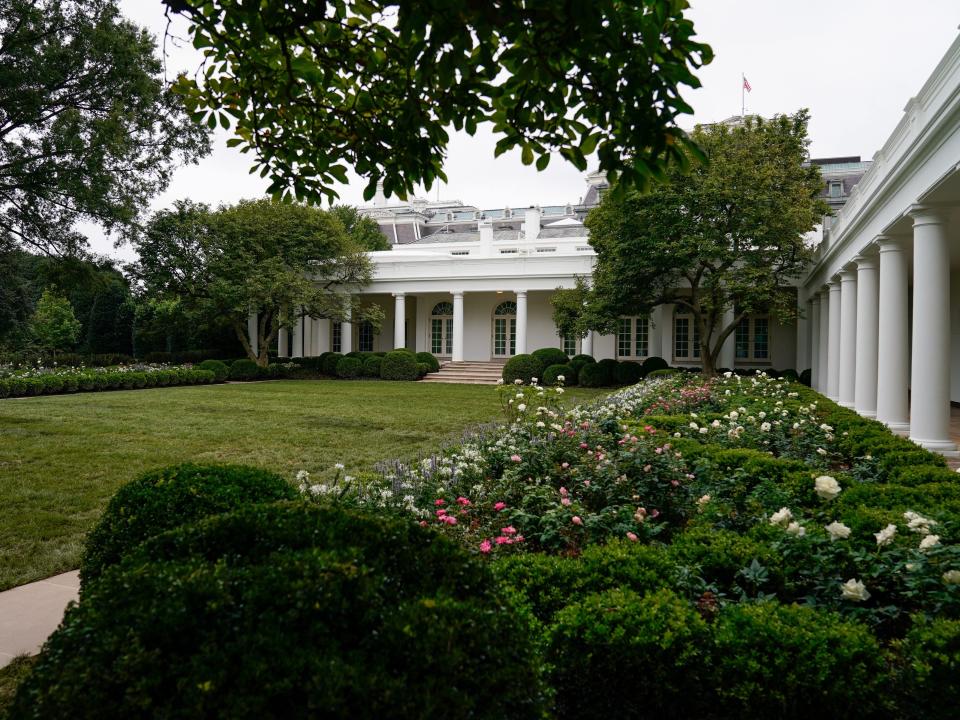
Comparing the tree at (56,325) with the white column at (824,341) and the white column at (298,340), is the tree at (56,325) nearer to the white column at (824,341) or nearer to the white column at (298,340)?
the white column at (298,340)

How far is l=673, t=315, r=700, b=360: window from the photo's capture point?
26.8 meters

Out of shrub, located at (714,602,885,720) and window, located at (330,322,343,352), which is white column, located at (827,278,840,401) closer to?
shrub, located at (714,602,885,720)

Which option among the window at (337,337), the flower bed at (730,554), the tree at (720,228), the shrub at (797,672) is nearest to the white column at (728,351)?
the tree at (720,228)

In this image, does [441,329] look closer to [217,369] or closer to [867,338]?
[217,369]

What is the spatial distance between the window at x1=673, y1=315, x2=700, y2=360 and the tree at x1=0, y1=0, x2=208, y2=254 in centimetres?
2079

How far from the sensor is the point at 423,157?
332cm

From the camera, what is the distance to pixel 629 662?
240 cm

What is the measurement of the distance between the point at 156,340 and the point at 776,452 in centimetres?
3218

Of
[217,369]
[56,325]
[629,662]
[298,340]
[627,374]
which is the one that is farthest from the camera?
[56,325]

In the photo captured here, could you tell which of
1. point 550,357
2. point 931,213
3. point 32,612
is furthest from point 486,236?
point 32,612

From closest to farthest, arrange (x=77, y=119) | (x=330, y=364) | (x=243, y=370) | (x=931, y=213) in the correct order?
(x=931, y=213)
(x=77, y=119)
(x=243, y=370)
(x=330, y=364)

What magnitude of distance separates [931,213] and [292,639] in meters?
9.79

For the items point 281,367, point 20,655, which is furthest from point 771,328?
point 20,655

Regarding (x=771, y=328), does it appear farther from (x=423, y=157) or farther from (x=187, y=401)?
(x=423, y=157)
